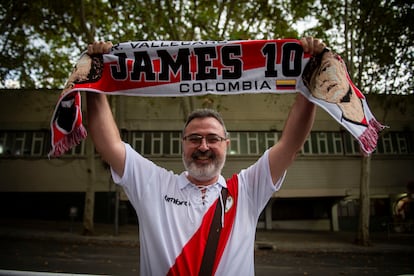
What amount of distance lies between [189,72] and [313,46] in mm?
918

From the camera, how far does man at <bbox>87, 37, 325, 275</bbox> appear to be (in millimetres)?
1838

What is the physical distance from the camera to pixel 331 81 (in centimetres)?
198

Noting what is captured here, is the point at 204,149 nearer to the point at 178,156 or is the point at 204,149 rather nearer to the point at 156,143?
the point at 178,156

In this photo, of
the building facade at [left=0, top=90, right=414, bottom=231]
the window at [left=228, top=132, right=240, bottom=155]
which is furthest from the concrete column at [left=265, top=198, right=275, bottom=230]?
the window at [left=228, top=132, right=240, bottom=155]

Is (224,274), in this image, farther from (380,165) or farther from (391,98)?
(380,165)

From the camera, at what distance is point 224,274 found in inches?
70.7

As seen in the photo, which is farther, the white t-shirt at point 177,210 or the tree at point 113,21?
the tree at point 113,21

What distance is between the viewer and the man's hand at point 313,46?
204 cm

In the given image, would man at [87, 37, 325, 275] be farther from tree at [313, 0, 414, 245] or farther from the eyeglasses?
tree at [313, 0, 414, 245]

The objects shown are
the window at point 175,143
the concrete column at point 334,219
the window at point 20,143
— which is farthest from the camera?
the concrete column at point 334,219

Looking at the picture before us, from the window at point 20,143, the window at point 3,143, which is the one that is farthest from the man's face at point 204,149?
the window at point 3,143

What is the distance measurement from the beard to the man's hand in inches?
37.1

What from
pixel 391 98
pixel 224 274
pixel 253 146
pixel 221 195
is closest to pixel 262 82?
pixel 221 195

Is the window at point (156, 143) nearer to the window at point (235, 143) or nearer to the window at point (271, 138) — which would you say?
the window at point (235, 143)
